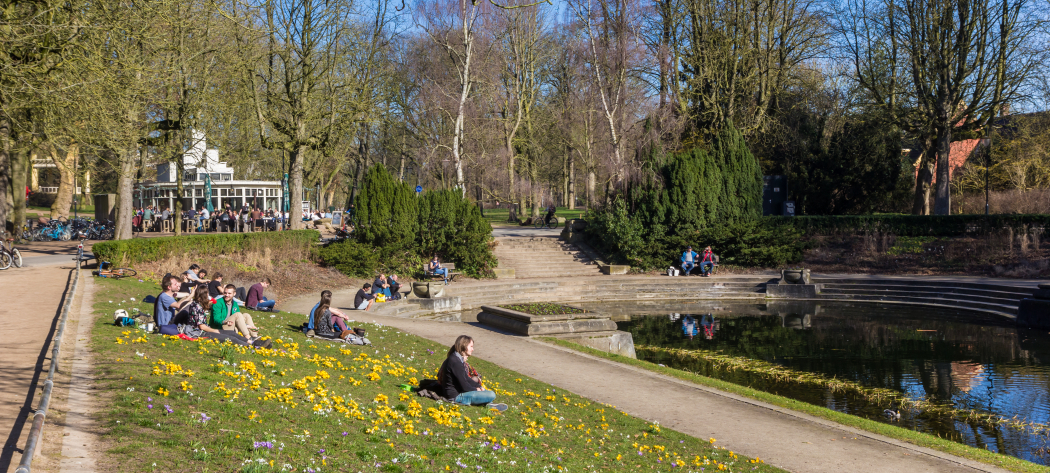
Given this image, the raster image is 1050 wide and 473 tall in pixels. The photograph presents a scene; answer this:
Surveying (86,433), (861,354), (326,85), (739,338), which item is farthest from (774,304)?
(86,433)

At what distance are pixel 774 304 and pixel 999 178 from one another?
27.7 meters

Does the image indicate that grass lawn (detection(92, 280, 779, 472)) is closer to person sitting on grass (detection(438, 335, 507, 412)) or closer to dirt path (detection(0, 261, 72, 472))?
person sitting on grass (detection(438, 335, 507, 412))

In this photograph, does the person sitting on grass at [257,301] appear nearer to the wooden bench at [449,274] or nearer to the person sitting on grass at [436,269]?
the person sitting on grass at [436,269]

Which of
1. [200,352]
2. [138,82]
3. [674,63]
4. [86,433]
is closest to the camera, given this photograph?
[86,433]

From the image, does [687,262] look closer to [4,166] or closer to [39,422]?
[4,166]

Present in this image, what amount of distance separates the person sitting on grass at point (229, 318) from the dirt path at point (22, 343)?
2.29 metres

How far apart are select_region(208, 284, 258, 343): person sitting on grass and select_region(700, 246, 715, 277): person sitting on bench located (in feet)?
69.5

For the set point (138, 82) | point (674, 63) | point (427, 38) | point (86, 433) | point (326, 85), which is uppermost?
point (427, 38)

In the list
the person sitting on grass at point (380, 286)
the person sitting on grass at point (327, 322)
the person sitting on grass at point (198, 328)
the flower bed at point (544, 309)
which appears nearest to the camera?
the person sitting on grass at point (198, 328)

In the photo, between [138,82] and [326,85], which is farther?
[326,85]

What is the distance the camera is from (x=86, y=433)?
6.10m

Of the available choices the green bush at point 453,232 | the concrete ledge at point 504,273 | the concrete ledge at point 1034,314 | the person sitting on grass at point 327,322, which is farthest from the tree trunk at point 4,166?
the concrete ledge at point 1034,314

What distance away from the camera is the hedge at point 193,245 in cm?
2058

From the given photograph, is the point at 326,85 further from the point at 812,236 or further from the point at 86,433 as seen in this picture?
the point at 86,433
